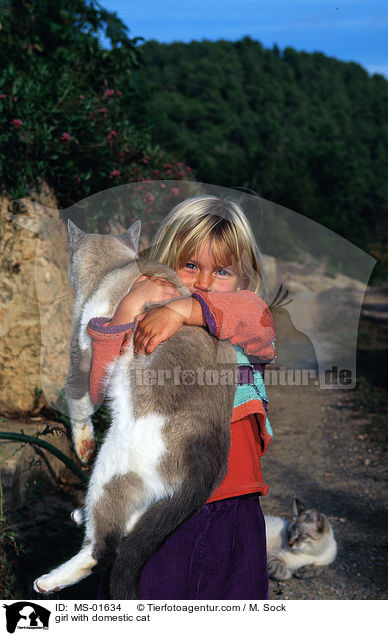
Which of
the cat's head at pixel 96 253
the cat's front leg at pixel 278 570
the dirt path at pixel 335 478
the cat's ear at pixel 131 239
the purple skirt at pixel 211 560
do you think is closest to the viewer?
the purple skirt at pixel 211 560

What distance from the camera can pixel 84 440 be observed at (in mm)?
1905

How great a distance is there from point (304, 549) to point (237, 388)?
8.51 ft

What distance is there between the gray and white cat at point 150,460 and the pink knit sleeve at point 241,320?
70 mm

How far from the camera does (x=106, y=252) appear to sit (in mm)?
2141

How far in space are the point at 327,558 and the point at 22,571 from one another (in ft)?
7.02

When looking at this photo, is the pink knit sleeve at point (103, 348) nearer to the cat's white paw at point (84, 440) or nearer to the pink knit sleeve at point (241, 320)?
the cat's white paw at point (84, 440)

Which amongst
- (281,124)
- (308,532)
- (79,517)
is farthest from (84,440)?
(281,124)

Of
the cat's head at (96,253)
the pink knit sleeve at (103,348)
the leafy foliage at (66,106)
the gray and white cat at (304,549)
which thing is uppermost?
the leafy foliage at (66,106)

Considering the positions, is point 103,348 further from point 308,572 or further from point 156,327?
point 308,572

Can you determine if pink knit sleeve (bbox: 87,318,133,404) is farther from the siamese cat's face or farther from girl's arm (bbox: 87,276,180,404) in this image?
the siamese cat's face

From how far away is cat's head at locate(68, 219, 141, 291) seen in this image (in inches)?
82.3

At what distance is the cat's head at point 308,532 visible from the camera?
390 cm

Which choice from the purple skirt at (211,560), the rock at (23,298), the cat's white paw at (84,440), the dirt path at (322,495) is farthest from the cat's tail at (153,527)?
the rock at (23,298)
